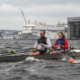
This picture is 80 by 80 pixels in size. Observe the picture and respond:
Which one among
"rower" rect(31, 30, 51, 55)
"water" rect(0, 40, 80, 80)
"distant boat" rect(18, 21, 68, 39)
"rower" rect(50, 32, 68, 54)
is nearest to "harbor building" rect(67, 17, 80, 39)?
"distant boat" rect(18, 21, 68, 39)

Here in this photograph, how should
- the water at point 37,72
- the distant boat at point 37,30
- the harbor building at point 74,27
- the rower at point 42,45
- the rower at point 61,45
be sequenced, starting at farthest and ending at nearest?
the harbor building at point 74,27 → the distant boat at point 37,30 → the rower at point 61,45 → the rower at point 42,45 → the water at point 37,72

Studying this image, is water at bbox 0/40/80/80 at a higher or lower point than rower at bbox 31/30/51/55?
lower

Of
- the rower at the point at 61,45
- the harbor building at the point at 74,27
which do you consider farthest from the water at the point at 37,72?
the harbor building at the point at 74,27

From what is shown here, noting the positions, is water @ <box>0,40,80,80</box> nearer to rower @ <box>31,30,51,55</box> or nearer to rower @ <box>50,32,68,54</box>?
rower @ <box>31,30,51,55</box>

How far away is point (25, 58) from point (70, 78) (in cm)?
414

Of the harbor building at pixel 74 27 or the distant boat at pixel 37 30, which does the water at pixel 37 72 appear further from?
the harbor building at pixel 74 27

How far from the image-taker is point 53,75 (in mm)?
8484

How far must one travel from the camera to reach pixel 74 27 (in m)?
132

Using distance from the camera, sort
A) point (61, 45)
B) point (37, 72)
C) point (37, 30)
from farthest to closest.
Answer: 1. point (37, 30)
2. point (61, 45)
3. point (37, 72)

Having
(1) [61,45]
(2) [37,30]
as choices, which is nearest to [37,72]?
(1) [61,45]

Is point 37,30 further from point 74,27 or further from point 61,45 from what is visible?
point 61,45

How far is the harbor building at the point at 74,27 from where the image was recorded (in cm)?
12938

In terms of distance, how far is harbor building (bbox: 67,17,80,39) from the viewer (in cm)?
12938

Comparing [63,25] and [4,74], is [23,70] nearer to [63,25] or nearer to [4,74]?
[4,74]
